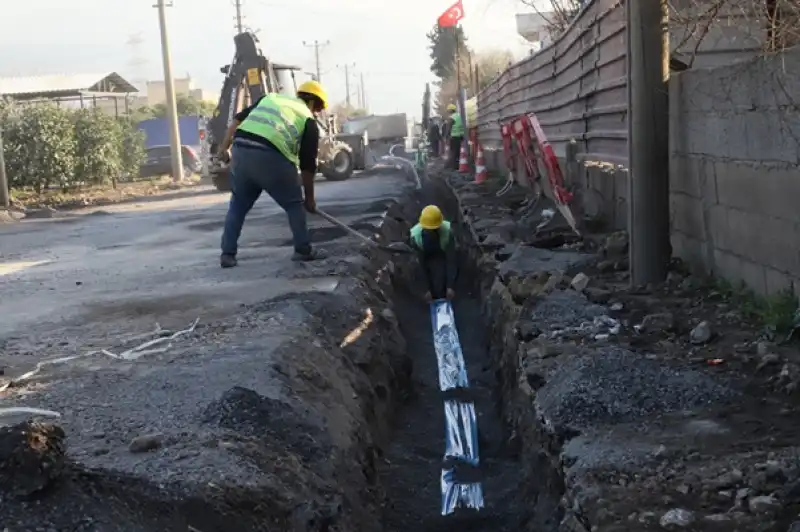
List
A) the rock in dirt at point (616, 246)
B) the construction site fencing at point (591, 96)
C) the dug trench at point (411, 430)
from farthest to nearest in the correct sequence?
the construction site fencing at point (591, 96), the rock in dirt at point (616, 246), the dug trench at point (411, 430)

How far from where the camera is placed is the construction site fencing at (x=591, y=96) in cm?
752

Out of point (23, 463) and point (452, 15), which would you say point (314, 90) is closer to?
point (23, 463)

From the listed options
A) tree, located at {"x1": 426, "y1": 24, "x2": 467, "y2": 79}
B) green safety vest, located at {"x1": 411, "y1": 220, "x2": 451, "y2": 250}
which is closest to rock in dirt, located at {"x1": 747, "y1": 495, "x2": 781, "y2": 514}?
green safety vest, located at {"x1": 411, "y1": 220, "x2": 451, "y2": 250}

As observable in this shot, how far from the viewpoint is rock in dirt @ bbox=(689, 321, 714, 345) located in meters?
4.41

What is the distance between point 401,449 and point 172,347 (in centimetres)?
155

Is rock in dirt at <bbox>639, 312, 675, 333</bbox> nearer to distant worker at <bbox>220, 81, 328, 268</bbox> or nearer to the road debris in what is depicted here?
the road debris

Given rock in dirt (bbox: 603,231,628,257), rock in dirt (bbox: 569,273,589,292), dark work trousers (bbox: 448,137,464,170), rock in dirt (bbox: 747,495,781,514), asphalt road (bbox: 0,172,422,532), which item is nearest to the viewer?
rock in dirt (bbox: 747,495,781,514)

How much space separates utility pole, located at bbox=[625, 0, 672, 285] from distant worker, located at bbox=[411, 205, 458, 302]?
10.9ft

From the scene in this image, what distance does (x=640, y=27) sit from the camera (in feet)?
18.4

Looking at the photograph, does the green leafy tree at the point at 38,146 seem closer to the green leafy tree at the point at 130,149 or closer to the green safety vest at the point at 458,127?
the green leafy tree at the point at 130,149

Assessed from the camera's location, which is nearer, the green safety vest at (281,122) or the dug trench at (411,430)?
the dug trench at (411,430)

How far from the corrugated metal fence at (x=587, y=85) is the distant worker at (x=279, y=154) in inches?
98.3

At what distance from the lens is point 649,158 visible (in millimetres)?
5773

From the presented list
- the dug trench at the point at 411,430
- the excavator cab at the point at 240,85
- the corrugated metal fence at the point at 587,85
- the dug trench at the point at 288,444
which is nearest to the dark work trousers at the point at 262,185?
the dug trench at the point at 288,444
